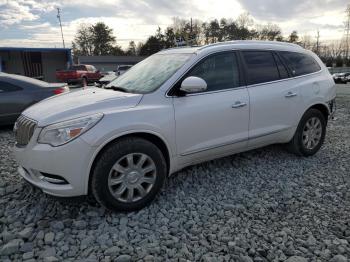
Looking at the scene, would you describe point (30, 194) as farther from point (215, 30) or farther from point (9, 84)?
point (215, 30)

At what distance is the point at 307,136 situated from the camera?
511cm

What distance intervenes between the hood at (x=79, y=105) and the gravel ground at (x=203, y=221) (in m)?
0.87

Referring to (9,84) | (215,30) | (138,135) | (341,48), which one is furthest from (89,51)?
(138,135)

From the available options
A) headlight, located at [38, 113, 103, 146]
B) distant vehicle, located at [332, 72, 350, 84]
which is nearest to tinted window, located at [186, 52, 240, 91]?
headlight, located at [38, 113, 103, 146]

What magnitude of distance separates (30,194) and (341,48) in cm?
8326

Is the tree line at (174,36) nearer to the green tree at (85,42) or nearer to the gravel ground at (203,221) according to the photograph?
the green tree at (85,42)

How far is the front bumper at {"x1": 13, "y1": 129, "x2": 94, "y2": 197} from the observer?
10.1 feet

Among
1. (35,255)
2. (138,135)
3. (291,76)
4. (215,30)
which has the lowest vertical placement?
(35,255)

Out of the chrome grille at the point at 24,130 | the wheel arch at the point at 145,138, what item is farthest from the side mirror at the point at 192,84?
the chrome grille at the point at 24,130

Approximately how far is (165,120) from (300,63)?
2712 millimetres

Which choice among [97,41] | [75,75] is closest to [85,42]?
[97,41]

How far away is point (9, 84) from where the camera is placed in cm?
723

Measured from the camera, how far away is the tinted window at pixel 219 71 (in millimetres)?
3992

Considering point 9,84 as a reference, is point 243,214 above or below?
below
